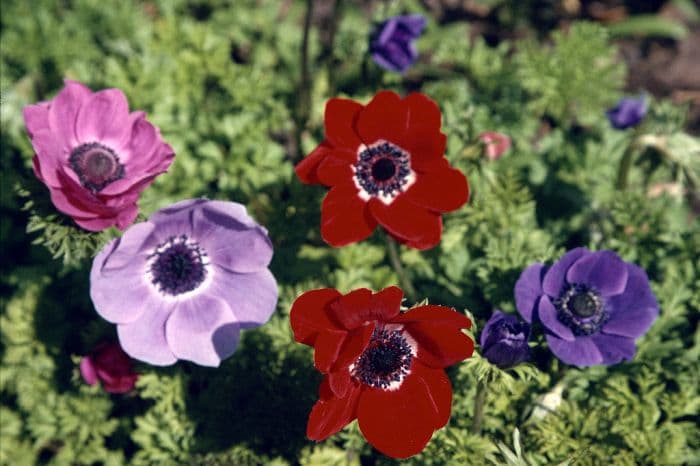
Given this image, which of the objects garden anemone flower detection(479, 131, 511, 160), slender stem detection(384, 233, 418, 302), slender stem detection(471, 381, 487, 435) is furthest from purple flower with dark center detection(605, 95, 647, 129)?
slender stem detection(471, 381, 487, 435)

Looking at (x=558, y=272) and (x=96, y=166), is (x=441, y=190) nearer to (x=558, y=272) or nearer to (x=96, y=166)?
(x=558, y=272)

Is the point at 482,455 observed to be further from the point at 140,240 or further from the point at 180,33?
the point at 180,33

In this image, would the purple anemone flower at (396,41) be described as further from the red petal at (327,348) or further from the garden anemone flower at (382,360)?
the red petal at (327,348)

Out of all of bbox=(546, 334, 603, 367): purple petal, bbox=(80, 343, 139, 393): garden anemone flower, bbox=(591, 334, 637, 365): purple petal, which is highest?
bbox=(546, 334, 603, 367): purple petal

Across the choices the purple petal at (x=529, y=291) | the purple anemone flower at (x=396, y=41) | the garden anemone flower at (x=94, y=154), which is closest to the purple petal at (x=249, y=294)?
the garden anemone flower at (x=94, y=154)

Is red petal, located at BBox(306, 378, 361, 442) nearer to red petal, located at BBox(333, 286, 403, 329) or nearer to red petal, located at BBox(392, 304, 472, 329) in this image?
red petal, located at BBox(333, 286, 403, 329)

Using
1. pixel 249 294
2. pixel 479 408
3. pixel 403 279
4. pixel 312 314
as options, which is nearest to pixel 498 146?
pixel 403 279

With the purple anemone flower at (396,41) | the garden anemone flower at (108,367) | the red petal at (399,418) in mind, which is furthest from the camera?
the purple anemone flower at (396,41)
